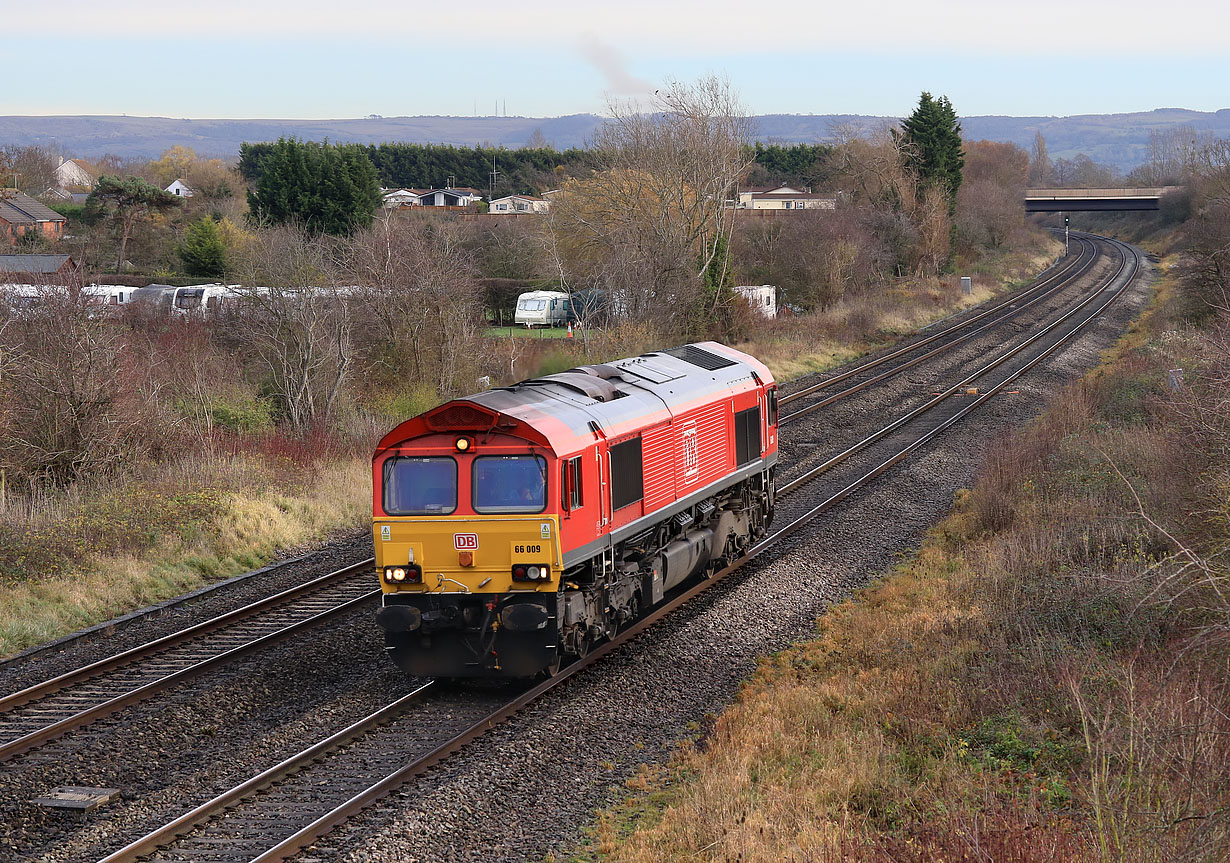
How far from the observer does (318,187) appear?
2282 inches

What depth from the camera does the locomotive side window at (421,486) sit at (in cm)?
1214

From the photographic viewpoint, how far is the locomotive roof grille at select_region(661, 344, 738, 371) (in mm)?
Result: 17706

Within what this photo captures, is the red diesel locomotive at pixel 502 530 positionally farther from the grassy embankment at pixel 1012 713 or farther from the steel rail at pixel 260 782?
the grassy embankment at pixel 1012 713

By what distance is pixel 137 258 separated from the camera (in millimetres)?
63156

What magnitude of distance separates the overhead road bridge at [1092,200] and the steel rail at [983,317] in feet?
48.9

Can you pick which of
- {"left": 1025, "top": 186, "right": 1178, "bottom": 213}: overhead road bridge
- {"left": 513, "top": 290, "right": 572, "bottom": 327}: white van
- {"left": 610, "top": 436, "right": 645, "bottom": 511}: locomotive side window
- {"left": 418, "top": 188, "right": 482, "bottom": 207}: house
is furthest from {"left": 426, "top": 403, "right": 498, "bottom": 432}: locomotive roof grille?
{"left": 1025, "top": 186, "right": 1178, "bottom": 213}: overhead road bridge

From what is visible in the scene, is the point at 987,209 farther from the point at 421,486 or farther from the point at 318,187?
the point at 421,486

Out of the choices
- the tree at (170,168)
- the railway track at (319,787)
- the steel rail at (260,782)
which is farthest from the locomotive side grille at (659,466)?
the tree at (170,168)

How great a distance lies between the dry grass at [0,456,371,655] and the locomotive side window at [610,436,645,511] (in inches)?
295

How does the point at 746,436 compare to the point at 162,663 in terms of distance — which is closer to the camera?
the point at 162,663

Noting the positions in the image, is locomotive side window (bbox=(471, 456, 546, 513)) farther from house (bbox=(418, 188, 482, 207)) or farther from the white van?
house (bbox=(418, 188, 482, 207))

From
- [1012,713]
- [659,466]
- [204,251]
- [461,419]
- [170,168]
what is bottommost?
[1012,713]

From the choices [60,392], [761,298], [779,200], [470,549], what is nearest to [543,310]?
[761,298]

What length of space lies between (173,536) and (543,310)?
32.9m
